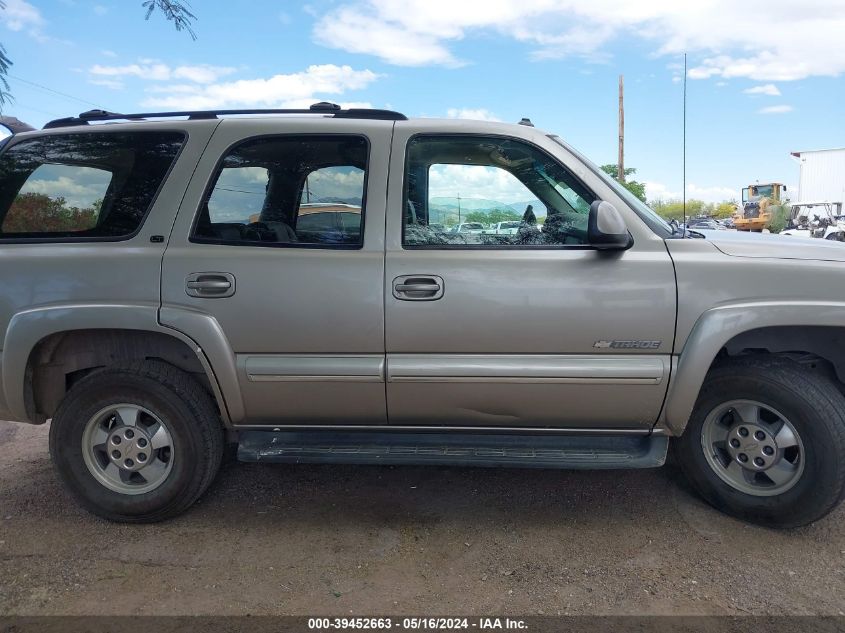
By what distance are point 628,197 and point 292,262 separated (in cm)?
173

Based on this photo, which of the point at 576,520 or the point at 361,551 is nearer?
the point at 361,551

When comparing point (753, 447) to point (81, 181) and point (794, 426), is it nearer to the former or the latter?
point (794, 426)

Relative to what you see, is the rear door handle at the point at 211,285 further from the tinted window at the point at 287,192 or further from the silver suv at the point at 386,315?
the tinted window at the point at 287,192

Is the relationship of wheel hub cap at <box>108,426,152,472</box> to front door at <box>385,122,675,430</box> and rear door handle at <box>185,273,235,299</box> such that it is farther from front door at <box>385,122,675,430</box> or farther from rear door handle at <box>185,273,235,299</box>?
front door at <box>385,122,675,430</box>

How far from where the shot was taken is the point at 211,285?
3.07m

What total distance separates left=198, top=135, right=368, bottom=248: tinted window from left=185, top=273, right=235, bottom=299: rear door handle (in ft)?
0.64

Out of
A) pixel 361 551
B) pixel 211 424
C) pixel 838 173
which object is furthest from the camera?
pixel 838 173

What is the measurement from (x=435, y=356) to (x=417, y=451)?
0.50 m

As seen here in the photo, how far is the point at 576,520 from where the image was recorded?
3328 mm

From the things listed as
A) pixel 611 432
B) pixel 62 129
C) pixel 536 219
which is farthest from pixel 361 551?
pixel 62 129

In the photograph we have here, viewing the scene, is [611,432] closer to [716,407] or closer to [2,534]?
[716,407]

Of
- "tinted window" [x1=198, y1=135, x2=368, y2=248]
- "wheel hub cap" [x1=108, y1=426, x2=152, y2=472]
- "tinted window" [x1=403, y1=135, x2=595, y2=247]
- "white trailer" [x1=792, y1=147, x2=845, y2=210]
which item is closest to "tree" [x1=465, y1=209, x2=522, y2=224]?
"tinted window" [x1=403, y1=135, x2=595, y2=247]

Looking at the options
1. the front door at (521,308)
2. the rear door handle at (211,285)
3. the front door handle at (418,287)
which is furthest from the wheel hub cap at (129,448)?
the front door handle at (418,287)

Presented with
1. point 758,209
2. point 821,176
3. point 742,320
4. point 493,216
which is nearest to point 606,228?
point 493,216
